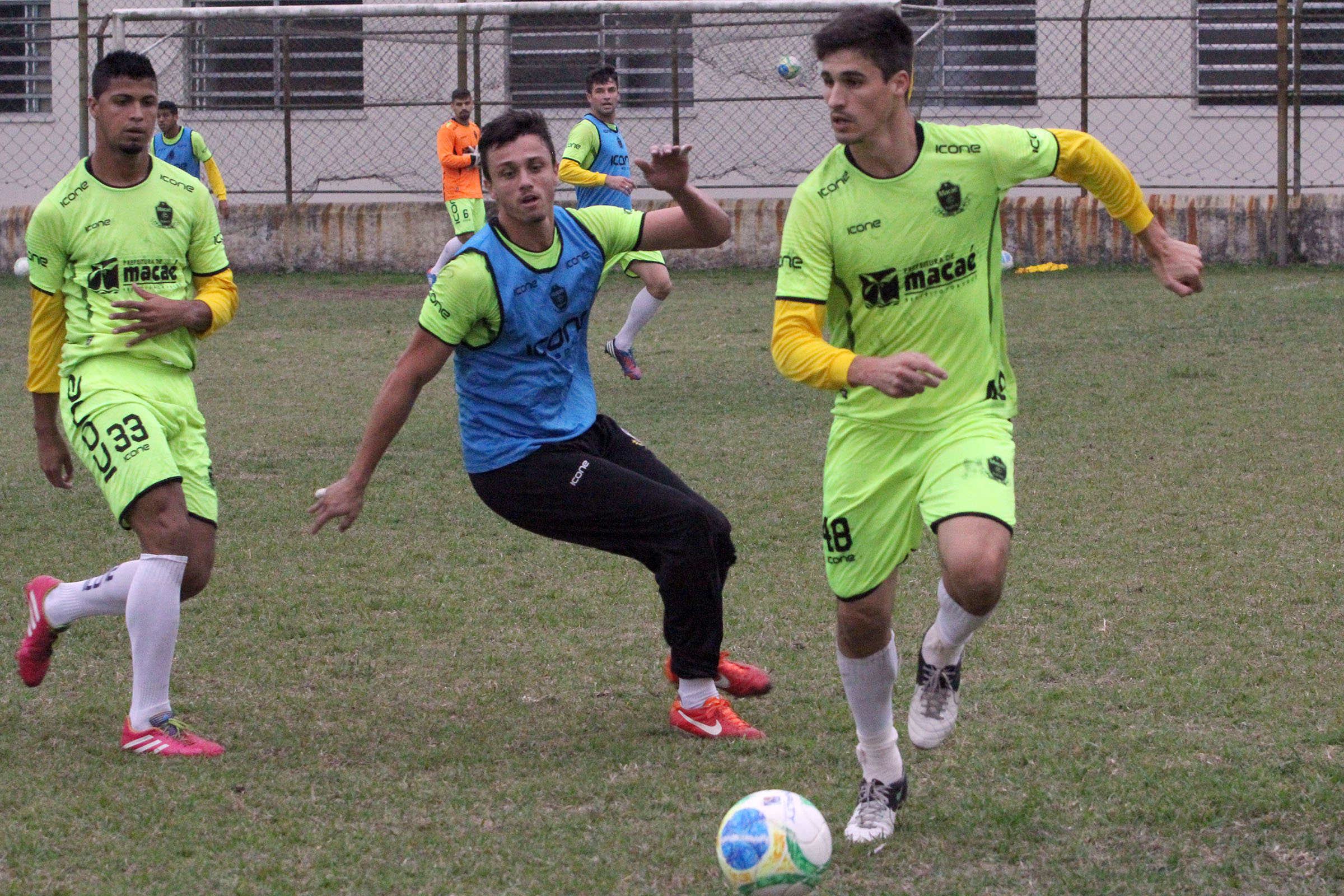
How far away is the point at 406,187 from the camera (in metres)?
20.2

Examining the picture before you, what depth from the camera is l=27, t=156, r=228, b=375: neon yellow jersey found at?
16.0ft

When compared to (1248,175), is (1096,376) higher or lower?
lower

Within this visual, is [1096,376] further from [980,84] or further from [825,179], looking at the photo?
[980,84]

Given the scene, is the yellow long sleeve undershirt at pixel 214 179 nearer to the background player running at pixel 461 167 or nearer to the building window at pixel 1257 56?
the background player running at pixel 461 167

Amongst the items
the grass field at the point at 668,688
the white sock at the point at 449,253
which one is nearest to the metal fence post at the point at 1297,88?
the grass field at the point at 668,688

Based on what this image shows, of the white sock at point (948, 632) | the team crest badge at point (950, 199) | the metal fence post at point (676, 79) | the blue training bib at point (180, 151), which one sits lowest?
the white sock at point (948, 632)

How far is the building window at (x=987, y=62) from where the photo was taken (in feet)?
61.6

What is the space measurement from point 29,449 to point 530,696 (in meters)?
5.60

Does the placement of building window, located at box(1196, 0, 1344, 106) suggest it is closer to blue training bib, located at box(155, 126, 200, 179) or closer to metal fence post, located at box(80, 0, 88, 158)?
blue training bib, located at box(155, 126, 200, 179)

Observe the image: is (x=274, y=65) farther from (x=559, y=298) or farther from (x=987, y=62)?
(x=559, y=298)

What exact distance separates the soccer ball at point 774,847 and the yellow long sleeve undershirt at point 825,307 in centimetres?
98

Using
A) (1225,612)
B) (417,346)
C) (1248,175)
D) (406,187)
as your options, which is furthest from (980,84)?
(417,346)

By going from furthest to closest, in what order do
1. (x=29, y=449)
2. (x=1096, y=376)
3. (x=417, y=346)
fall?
1. (x=1096, y=376)
2. (x=29, y=449)
3. (x=417, y=346)

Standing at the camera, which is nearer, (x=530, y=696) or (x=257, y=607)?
(x=530, y=696)
